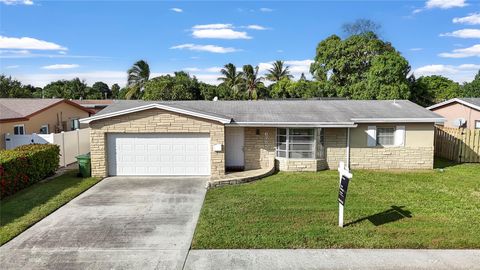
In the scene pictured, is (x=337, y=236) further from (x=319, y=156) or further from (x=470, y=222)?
(x=319, y=156)

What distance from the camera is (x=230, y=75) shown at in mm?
50969

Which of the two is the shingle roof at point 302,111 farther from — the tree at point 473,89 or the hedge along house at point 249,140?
the tree at point 473,89

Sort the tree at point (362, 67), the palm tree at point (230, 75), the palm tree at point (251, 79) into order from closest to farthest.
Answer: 1. the tree at point (362, 67)
2. the palm tree at point (251, 79)
3. the palm tree at point (230, 75)

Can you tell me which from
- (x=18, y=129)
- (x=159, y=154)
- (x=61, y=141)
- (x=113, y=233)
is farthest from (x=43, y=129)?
(x=113, y=233)

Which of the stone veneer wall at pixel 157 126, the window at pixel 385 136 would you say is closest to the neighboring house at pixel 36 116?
the stone veneer wall at pixel 157 126

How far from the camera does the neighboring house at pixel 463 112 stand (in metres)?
21.3

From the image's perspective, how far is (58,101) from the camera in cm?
2314

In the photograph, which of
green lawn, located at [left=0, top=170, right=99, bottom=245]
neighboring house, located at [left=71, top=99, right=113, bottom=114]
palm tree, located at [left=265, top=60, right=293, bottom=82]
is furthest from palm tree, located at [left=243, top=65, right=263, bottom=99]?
green lawn, located at [left=0, top=170, right=99, bottom=245]

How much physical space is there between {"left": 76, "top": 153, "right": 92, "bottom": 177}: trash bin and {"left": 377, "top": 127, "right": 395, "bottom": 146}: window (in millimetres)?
12239

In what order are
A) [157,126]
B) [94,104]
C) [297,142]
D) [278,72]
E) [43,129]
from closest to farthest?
[157,126]
[297,142]
[43,129]
[94,104]
[278,72]

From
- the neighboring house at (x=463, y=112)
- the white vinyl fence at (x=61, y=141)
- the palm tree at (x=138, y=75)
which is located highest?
the palm tree at (x=138, y=75)

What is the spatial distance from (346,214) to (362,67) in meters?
29.7

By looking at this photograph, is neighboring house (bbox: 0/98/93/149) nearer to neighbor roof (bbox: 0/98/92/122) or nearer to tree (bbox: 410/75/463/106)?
neighbor roof (bbox: 0/98/92/122)

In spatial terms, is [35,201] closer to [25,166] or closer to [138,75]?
[25,166]
